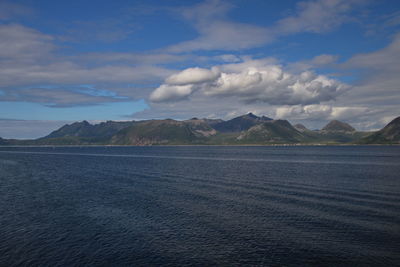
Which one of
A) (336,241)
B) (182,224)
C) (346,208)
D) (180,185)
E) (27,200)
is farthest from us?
(180,185)

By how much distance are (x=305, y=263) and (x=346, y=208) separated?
3272 cm

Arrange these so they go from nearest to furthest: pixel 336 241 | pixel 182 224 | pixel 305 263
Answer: pixel 305 263 → pixel 336 241 → pixel 182 224

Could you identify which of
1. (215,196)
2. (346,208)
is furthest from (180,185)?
(346,208)

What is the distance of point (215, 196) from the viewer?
81062 millimetres

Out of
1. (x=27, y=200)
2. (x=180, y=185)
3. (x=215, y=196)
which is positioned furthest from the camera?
(x=180, y=185)

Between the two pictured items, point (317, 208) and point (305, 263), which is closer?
point (305, 263)

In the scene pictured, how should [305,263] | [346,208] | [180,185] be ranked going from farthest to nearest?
[180,185] < [346,208] < [305,263]

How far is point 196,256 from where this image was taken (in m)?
40.1

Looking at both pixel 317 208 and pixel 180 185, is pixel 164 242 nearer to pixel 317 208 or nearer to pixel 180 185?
pixel 317 208

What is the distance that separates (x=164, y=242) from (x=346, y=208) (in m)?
42.5

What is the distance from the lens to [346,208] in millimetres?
64312

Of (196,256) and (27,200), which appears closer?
(196,256)

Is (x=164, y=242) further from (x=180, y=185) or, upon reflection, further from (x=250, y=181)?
(x=250, y=181)

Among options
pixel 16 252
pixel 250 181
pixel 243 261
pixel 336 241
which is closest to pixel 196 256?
pixel 243 261
